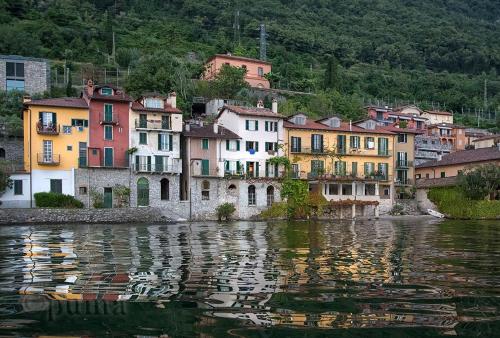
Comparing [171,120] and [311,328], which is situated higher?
[171,120]

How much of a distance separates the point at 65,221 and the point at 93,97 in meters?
15.7

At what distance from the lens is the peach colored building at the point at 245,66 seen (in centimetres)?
9456

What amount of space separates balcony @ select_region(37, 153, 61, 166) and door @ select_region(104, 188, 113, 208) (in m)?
5.43

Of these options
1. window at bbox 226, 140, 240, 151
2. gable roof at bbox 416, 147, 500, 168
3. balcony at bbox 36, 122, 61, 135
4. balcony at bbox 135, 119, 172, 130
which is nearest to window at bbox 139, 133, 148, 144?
balcony at bbox 135, 119, 172, 130

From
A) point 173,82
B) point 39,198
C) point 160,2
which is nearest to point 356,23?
point 160,2

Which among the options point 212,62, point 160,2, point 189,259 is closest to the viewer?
point 189,259

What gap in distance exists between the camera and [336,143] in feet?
219

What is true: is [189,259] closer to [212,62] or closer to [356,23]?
[212,62]

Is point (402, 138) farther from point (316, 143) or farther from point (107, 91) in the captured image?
point (107, 91)

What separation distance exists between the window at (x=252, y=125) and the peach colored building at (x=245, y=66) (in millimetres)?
31615

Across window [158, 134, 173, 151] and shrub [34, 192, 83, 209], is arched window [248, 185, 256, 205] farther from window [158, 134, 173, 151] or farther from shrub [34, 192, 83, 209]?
shrub [34, 192, 83, 209]

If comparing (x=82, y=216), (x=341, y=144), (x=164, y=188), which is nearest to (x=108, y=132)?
(x=164, y=188)

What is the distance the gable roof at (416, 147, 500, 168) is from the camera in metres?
66.3

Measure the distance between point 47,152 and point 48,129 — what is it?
2277 mm
